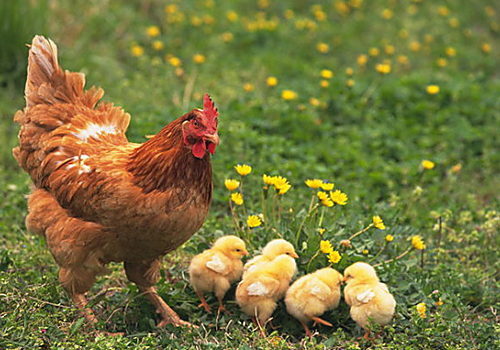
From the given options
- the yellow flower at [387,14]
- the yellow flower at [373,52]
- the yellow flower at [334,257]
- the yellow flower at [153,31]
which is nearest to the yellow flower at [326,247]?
the yellow flower at [334,257]

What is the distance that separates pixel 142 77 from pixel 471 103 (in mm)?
3736

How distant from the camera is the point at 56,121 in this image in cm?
406

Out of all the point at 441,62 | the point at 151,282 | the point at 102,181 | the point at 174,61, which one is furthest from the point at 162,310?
the point at 441,62

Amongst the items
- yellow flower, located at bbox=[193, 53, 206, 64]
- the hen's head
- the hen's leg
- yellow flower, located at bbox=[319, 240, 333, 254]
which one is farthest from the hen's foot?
yellow flower, located at bbox=[193, 53, 206, 64]

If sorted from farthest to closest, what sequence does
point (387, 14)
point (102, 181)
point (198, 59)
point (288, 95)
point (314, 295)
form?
point (387, 14)
point (198, 59)
point (288, 95)
point (314, 295)
point (102, 181)

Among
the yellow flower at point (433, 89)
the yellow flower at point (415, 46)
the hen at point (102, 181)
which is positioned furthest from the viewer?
the yellow flower at point (415, 46)

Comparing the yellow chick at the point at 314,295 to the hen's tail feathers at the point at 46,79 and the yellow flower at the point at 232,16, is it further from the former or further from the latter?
the yellow flower at the point at 232,16

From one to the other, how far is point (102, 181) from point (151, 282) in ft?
2.56

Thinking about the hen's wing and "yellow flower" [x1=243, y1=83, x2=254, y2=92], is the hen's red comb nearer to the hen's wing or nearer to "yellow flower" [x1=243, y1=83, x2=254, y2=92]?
the hen's wing

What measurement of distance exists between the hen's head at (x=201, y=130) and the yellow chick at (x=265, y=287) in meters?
0.87

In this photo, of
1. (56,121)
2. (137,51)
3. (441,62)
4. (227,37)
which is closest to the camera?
(56,121)

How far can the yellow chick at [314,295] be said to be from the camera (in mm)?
3686

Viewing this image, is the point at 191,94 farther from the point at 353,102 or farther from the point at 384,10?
the point at 384,10

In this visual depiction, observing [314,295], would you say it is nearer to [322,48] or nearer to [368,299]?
[368,299]
